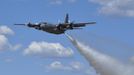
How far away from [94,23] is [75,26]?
1106cm

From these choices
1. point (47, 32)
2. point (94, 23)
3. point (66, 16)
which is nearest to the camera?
point (94, 23)

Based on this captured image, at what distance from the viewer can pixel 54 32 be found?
13088cm

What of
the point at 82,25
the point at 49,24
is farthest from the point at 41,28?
the point at 82,25

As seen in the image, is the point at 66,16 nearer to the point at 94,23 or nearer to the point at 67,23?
the point at 67,23

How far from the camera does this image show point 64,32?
130875mm

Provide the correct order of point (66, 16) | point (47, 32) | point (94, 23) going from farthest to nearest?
point (66, 16) → point (47, 32) → point (94, 23)

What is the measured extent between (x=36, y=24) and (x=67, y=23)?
33.4 feet

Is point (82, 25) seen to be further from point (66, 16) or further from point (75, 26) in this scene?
point (66, 16)

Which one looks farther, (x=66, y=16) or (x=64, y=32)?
(x=66, y=16)

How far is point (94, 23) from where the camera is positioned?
398 feet

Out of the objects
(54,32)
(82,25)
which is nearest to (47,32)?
(54,32)

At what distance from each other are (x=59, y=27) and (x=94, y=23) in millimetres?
13555

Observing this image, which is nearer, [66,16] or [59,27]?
[59,27]

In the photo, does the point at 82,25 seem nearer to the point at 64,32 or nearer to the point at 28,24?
the point at 64,32
